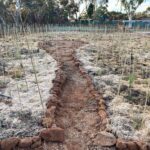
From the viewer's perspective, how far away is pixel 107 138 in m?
3.62

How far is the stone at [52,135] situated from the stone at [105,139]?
47 centimetres

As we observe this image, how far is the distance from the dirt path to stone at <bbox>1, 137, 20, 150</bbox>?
16.6 inches

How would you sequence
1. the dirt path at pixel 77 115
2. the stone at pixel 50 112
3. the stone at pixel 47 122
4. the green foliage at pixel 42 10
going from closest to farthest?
the dirt path at pixel 77 115 < the stone at pixel 47 122 < the stone at pixel 50 112 < the green foliage at pixel 42 10

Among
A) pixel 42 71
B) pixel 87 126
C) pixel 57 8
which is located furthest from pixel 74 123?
pixel 57 8

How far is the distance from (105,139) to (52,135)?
688 mm

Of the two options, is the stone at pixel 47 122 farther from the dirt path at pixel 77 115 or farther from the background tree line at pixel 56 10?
the background tree line at pixel 56 10

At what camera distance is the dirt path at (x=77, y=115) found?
371 centimetres

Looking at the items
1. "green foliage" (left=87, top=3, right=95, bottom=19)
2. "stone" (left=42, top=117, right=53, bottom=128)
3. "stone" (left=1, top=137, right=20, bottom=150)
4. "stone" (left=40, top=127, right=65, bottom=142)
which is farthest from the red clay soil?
"green foliage" (left=87, top=3, right=95, bottom=19)

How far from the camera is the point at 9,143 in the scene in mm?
3414

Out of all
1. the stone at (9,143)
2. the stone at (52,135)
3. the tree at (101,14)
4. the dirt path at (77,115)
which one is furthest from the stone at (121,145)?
the tree at (101,14)

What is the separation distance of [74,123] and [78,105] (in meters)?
0.73

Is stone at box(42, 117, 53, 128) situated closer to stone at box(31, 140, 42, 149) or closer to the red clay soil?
the red clay soil

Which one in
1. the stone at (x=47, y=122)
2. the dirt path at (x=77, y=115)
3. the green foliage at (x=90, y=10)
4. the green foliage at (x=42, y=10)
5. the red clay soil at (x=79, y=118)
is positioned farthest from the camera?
the green foliage at (x=90, y=10)

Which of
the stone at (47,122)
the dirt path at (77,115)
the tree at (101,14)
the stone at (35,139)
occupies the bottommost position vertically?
the dirt path at (77,115)
